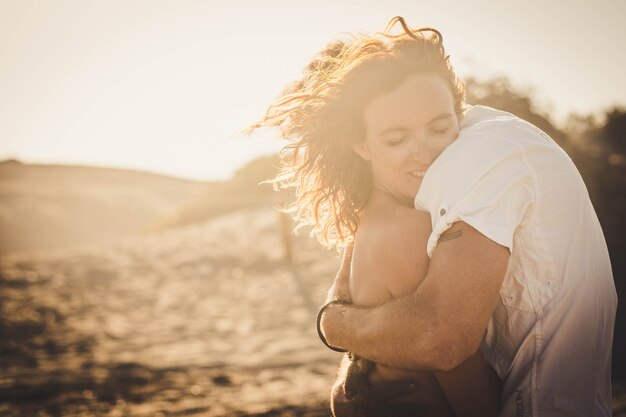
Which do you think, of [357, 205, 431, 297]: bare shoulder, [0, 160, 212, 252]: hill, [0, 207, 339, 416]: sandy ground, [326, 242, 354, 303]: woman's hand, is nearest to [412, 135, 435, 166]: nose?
[357, 205, 431, 297]: bare shoulder

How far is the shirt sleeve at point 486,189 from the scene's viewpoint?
136 centimetres

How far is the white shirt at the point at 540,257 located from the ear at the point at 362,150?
2.30 ft

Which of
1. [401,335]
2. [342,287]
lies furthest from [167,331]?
[401,335]

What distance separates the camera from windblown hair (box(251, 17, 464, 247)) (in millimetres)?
2107

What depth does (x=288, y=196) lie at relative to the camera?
17125 millimetres

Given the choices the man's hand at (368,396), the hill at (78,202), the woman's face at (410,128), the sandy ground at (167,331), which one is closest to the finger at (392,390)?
the man's hand at (368,396)

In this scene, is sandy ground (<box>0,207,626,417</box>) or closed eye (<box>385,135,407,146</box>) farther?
sandy ground (<box>0,207,626,417</box>)

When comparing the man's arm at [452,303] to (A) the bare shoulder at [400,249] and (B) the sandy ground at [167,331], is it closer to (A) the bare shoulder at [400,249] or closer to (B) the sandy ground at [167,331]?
(A) the bare shoulder at [400,249]

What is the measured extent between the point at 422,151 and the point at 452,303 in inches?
30.8

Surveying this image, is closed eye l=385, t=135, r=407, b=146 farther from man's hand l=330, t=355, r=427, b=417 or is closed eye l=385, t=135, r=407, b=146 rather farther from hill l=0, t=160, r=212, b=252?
hill l=0, t=160, r=212, b=252

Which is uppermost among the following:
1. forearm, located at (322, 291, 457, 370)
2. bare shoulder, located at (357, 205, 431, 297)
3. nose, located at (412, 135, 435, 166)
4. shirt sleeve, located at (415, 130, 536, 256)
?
nose, located at (412, 135, 435, 166)

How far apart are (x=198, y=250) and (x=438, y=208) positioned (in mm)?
14740

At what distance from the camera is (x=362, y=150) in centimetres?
233

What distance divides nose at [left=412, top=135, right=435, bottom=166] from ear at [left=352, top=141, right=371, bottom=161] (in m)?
0.34
